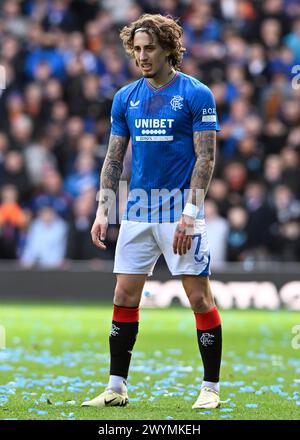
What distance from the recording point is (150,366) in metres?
10.3

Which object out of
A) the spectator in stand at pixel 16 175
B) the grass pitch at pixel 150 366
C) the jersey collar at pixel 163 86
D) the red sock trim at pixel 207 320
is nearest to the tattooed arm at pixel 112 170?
the jersey collar at pixel 163 86

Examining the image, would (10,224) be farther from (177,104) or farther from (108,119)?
(177,104)

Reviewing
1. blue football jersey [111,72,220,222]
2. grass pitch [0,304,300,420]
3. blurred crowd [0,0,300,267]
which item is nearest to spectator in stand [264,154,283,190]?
blurred crowd [0,0,300,267]

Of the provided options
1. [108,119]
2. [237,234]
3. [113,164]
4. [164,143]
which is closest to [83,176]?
[108,119]

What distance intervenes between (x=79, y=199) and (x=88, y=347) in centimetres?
615

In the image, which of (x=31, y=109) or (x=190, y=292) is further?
(x=31, y=109)

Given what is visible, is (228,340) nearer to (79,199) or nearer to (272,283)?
(272,283)

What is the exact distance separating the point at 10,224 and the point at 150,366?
8303mm

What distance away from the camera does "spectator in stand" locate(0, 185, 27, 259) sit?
18.2 meters

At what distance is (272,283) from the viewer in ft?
56.3

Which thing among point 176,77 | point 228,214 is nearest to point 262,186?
point 228,214

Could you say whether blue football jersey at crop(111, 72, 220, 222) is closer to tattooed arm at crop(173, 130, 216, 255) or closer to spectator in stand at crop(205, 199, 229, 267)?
tattooed arm at crop(173, 130, 216, 255)

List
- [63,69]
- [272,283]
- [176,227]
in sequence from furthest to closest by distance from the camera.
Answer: [63,69], [272,283], [176,227]

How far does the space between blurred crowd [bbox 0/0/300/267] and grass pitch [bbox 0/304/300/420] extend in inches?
63.0
